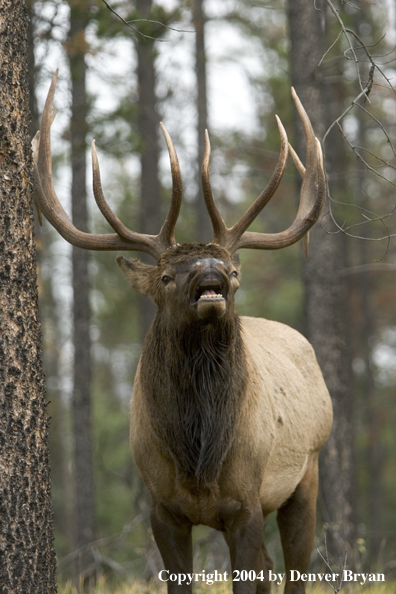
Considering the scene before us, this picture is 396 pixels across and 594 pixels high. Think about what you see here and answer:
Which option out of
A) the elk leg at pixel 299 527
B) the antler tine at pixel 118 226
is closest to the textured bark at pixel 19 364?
the antler tine at pixel 118 226

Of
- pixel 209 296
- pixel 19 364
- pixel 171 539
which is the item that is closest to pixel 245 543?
pixel 171 539

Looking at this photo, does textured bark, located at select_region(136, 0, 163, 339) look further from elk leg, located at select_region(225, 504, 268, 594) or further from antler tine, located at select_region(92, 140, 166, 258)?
elk leg, located at select_region(225, 504, 268, 594)

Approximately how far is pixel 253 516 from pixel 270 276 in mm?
15099

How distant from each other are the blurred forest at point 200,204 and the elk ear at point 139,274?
1.38m

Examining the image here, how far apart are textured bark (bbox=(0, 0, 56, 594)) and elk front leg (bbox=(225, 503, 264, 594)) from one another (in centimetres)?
111

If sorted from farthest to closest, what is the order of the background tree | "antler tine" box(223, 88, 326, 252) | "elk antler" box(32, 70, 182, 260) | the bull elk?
the background tree
"antler tine" box(223, 88, 326, 252)
"elk antler" box(32, 70, 182, 260)
the bull elk

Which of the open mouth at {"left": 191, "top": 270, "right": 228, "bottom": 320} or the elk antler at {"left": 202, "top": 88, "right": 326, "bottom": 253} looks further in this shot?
the elk antler at {"left": 202, "top": 88, "right": 326, "bottom": 253}

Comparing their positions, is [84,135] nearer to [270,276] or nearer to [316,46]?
[316,46]

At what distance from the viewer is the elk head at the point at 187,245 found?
4.08 meters

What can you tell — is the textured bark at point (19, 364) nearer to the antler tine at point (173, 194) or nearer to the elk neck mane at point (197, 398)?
the elk neck mane at point (197, 398)

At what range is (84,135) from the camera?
30.9 ft

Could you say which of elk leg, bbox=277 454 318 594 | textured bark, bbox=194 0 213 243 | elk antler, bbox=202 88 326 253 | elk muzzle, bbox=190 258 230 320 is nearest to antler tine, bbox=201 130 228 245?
elk antler, bbox=202 88 326 253

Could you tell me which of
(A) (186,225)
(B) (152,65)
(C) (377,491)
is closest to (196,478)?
(B) (152,65)

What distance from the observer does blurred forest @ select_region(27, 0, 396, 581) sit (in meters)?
8.37
